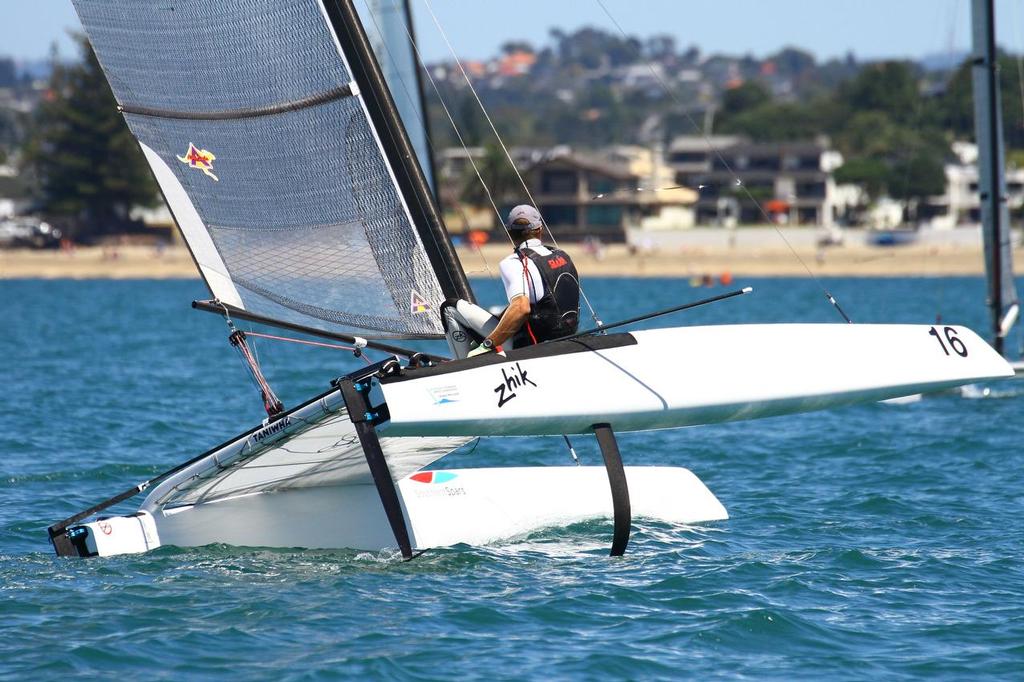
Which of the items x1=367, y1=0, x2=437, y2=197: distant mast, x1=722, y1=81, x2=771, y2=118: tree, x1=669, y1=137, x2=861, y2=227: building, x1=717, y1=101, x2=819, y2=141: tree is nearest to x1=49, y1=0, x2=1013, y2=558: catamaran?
x1=367, y1=0, x2=437, y2=197: distant mast

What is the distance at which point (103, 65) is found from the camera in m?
7.45

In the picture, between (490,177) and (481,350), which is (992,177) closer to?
(481,350)

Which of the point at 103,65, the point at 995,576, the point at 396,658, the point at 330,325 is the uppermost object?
the point at 103,65

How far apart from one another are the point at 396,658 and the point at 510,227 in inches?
97.0

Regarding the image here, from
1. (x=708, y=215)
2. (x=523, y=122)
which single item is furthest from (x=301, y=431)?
(x=523, y=122)

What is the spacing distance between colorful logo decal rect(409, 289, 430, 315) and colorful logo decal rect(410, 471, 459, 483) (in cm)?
94

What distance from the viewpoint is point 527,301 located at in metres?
6.79

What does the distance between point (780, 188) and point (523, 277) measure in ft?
195

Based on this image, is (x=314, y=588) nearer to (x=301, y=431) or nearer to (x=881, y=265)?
(x=301, y=431)

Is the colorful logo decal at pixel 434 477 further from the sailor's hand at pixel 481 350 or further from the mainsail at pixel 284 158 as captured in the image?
the sailor's hand at pixel 481 350

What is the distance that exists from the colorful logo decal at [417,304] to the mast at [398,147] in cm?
14

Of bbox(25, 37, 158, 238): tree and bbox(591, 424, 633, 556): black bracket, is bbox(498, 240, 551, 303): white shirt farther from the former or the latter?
bbox(25, 37, 158, 238): tree

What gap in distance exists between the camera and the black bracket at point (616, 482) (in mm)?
6730

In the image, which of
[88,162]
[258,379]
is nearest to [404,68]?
[258,379]
